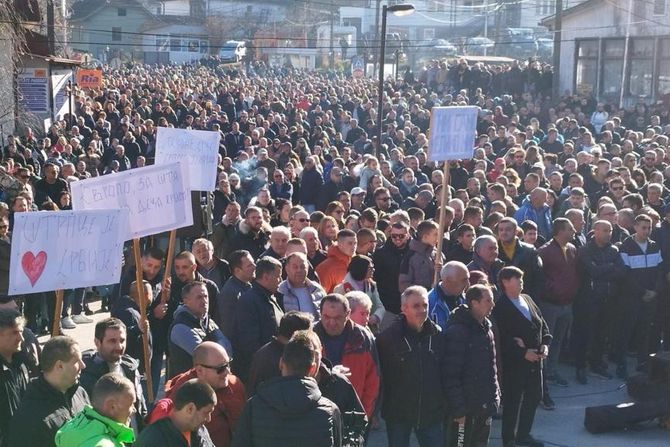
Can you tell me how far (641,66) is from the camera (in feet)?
110

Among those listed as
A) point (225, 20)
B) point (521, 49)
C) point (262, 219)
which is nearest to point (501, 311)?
point (262, 219)

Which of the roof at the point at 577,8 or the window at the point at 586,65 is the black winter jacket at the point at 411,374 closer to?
the window at the point at 586,65

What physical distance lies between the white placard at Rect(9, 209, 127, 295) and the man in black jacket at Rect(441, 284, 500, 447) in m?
2.33

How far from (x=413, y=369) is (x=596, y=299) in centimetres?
428

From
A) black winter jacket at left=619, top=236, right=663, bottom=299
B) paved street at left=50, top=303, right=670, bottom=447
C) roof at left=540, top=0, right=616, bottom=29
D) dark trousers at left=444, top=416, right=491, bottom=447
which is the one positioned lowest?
paved street at left=50, top=303, right=670, bottom=447

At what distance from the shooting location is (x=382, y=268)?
10023mm

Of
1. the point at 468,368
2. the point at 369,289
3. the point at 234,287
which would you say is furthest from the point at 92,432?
the point at 369,289

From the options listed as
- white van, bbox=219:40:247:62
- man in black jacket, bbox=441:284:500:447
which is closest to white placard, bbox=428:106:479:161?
man in black jacket, bbox=441:284:500:447

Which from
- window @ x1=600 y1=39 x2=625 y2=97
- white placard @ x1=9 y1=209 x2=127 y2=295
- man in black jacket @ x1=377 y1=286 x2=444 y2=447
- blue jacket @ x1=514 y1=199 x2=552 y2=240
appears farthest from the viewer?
window @ x1=600 y1=39 x2=625 y2=97

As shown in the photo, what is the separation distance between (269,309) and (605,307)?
4.76 m

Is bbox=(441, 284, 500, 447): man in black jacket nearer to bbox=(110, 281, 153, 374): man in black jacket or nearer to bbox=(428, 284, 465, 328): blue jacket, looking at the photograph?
bbox=(428, 284, 465, 328): blue jacket

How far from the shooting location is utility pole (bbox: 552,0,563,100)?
33853 mm

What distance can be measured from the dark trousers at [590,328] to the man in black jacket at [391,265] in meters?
2.07

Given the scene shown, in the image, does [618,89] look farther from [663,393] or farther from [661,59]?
[663,393]
